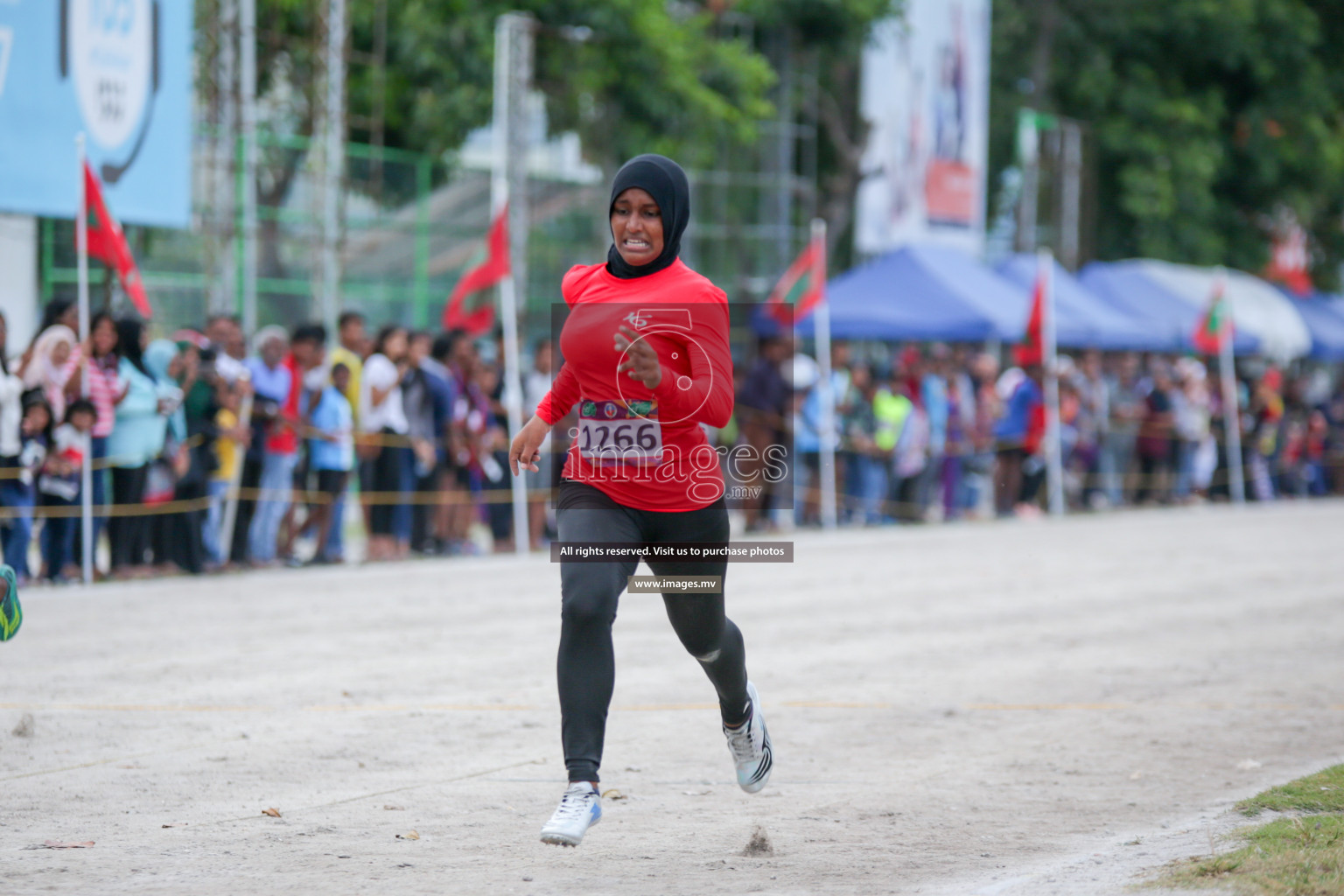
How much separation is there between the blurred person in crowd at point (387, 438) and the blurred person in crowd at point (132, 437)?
209 centimetres

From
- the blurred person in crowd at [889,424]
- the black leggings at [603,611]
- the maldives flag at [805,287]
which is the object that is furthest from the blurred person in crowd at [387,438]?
the black leggings at [603,611]

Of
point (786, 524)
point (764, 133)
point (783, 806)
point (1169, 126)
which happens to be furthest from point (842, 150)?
point (783, 806)

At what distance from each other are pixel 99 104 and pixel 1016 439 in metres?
12.0

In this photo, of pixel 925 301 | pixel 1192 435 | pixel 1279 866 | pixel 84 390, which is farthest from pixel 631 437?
pixel 1192 435

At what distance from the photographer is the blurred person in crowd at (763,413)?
18.2m

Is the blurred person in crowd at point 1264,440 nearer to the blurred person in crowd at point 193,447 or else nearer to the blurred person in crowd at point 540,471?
the blurred person in crowd at point 540,471

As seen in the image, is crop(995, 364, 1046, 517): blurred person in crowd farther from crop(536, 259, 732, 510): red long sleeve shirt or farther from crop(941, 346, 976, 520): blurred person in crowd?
crop(536, 259, 732, 510): red long sleeve shirt

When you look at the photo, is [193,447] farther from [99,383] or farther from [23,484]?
[23,484]

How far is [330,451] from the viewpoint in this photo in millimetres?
13734

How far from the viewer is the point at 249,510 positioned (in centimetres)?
1346

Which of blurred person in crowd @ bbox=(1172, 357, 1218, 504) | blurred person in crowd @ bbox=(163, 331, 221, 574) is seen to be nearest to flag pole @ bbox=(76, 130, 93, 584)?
blurred person in crowd @ bbox=(163, 331, 221, 574)

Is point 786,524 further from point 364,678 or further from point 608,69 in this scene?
point 364,678

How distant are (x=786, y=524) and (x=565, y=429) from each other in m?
3.56

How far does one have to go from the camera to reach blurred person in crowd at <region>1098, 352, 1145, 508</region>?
23.5 m
